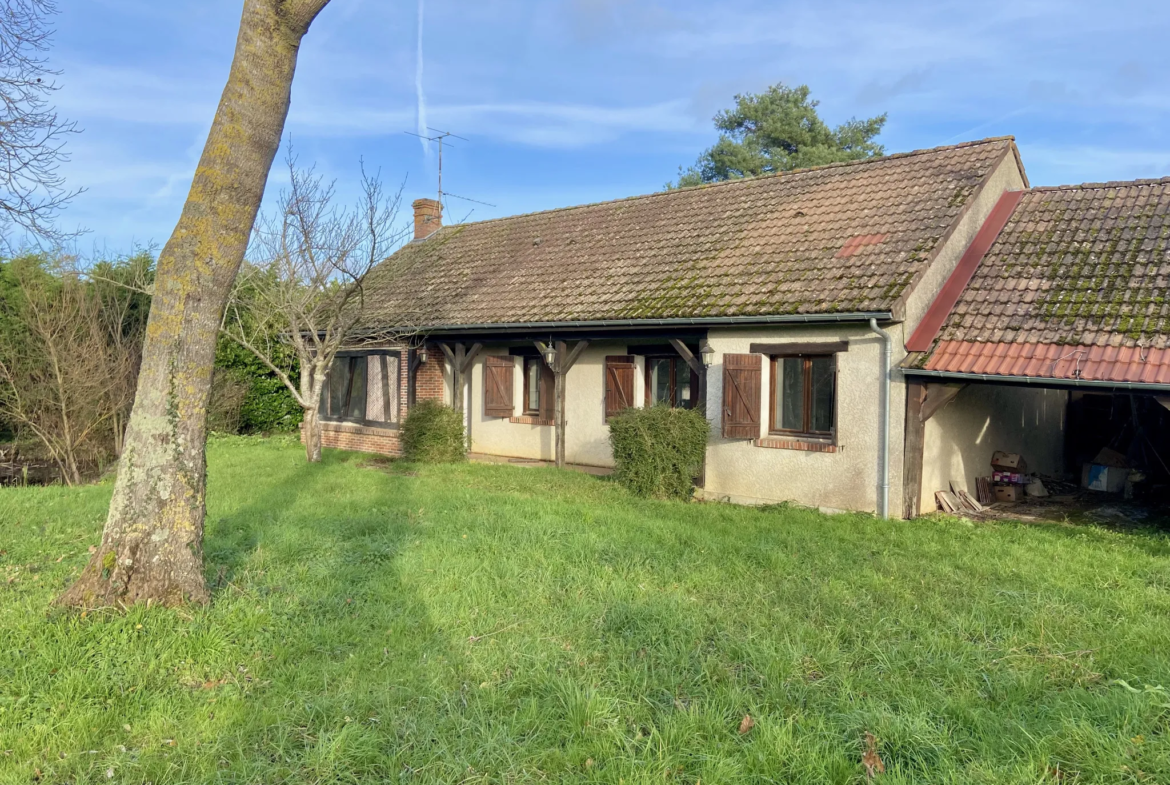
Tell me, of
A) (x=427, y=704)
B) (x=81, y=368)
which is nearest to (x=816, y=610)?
(x=427, y=704)

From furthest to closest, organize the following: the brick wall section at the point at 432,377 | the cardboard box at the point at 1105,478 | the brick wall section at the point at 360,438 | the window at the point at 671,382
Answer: the brick wall section at the point at 360,438
the brick wall section at the point at 432,377
the window at the point at 671,382
the cardboard box at the point at 1105,478

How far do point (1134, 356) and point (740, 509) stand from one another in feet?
14.4

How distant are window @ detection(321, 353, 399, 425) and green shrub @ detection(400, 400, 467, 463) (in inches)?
69.3

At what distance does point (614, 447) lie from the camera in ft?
33.6

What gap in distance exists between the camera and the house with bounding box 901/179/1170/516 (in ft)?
25.7

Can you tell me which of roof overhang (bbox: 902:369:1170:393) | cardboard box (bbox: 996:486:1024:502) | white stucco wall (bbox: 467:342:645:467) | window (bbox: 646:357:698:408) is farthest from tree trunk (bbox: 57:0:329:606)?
cardboard box (bbox: 996:486:1024:502)

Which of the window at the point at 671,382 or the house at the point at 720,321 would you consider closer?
the house at the point at 720,321

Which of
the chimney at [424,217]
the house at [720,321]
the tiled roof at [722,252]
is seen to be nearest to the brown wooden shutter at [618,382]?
the house at [720,321]

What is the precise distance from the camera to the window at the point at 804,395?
9.32 metres

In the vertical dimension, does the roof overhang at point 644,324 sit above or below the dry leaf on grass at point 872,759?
above

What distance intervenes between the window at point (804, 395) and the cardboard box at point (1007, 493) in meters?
2.98

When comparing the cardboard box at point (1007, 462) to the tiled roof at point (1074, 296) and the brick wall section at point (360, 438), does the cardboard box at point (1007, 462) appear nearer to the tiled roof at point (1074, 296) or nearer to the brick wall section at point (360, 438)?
the tiled roof at point (1074, 296)

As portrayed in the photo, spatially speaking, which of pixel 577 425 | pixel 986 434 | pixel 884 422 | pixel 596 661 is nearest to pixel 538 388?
pixel 577 425

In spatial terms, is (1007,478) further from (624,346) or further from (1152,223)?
(624,346)
